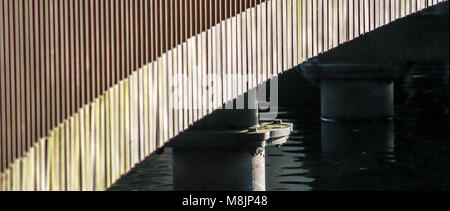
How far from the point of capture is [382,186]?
28812 millimetres

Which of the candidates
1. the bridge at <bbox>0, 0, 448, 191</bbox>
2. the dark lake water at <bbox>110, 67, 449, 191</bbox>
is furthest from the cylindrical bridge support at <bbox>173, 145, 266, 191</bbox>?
the bridge at <bbox>0, 0, 448, 191</bbox>

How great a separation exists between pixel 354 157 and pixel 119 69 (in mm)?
22023

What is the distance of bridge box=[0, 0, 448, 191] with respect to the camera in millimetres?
12422

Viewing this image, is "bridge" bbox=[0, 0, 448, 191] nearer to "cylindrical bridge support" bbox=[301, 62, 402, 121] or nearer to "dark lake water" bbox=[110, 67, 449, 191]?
"dark lake water" bbox=[110, 67, 449, 191]

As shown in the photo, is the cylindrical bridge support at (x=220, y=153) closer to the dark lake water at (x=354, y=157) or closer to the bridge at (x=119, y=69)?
the dark lake water at (x=354, y=157)

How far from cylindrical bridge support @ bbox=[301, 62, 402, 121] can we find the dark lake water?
1.73 feet

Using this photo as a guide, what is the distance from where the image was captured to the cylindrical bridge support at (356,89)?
40.2 m

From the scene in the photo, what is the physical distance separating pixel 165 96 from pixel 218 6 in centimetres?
144

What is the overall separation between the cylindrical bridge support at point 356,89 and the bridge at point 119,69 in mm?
25200

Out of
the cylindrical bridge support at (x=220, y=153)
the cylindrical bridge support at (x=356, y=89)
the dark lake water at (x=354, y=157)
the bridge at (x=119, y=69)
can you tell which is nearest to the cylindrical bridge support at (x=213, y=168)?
the cylindrical bridge support at (x=220, y=153)

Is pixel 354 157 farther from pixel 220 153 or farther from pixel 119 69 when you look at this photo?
pixel 119 69

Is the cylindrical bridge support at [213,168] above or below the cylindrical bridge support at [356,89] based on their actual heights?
below

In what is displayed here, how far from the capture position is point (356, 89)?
40688 millimetres
